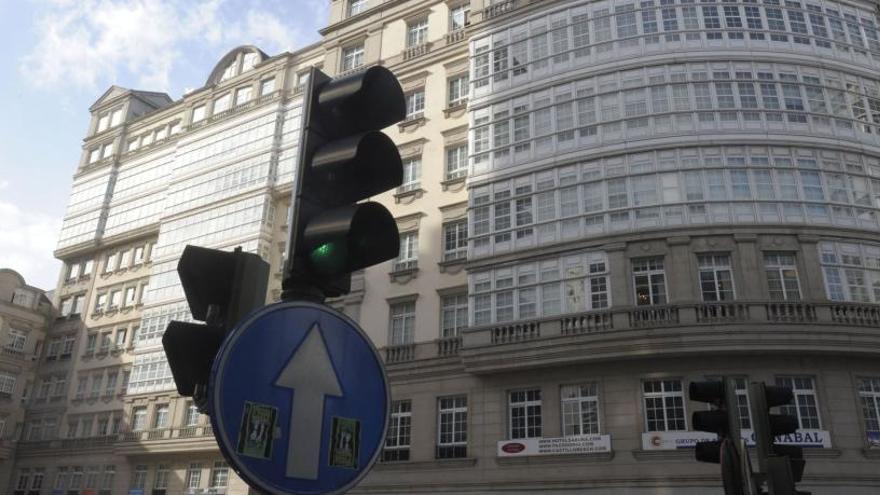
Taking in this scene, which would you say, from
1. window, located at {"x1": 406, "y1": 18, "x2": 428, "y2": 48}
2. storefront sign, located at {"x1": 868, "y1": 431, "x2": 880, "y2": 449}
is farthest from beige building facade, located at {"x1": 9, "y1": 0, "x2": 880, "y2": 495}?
window, located at {"x1": 406, "y1": 18, "x2": 428, "y2": 48}

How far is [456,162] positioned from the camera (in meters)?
34.6

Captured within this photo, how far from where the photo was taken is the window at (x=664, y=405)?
981 inches

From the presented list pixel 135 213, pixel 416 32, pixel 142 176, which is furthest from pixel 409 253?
pixel 142 176

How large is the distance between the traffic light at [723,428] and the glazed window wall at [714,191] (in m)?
21.3

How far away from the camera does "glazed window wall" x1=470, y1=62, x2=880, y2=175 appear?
1097 inches

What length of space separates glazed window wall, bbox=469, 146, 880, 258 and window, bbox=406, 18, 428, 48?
14.4 m

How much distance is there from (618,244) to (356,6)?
24712 millimetres

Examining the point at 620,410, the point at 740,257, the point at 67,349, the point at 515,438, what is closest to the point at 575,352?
the point at 620,410

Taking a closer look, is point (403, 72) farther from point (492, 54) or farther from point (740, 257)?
point (740, 257)

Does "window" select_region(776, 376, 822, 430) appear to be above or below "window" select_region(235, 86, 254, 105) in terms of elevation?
below

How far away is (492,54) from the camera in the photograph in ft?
111

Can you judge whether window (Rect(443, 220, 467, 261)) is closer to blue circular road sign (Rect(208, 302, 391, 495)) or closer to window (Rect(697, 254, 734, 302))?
window (Rect(697, 254, 734, 302))

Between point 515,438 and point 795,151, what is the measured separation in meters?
15.4

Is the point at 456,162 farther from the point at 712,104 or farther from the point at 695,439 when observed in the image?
the point at 695,439
